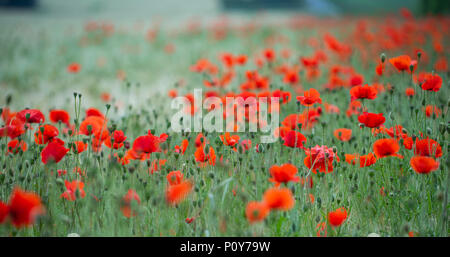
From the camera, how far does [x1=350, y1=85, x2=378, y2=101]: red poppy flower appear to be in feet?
5.49

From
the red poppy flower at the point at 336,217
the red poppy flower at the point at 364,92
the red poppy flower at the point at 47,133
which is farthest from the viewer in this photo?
the red poppy flower at the point at 364,92

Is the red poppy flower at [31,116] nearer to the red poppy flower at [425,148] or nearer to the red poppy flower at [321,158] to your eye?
the red poppy flower at [321,158]

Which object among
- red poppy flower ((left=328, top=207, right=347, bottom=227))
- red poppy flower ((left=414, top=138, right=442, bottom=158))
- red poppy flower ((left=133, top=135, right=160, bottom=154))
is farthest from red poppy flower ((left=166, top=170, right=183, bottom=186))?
red poppy flower ((left=414, top=138, right=442, bottom=158))

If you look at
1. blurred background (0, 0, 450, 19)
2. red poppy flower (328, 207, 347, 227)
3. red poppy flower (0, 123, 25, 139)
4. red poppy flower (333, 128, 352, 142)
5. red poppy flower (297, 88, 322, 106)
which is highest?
blurred background (0, 0, 450, 19)

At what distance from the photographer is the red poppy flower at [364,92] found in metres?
1.67

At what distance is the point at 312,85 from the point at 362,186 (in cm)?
200

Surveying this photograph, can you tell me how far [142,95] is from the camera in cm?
410

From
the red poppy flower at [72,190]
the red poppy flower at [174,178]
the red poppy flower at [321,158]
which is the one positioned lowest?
the red poppy flower at [72,190]

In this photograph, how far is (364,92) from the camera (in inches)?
66.4

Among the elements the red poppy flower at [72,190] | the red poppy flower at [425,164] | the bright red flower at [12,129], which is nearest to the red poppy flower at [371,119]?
the red poppy flower at [425,164]

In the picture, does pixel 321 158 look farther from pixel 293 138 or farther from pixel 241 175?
pixel 241 175

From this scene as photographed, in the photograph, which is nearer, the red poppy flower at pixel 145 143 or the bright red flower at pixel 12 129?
the red poppy flower at pixel 145 143

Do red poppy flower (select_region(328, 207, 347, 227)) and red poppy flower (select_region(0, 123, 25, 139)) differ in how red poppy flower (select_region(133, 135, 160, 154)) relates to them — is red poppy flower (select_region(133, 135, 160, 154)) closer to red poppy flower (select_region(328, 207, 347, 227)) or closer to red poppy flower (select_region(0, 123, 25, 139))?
red poppy flower (select_region(0, 123, 25, 139))
